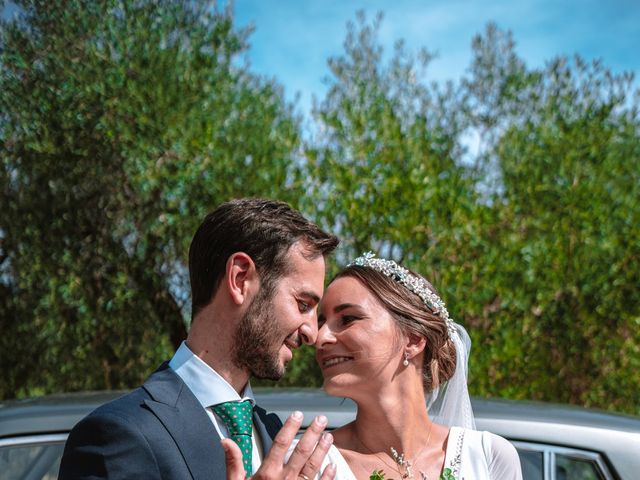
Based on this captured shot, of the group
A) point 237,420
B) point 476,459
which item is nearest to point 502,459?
point 476,459

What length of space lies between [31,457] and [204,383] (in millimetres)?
1219

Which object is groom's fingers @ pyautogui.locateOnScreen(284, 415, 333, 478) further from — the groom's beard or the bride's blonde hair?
the bride's blonde hair

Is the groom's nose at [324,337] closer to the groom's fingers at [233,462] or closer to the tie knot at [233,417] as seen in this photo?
the tie knot at [233,417]

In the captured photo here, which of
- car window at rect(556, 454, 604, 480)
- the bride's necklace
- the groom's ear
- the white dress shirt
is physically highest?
the groom's ear

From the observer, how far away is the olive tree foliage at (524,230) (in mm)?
7824

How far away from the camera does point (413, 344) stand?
334cm

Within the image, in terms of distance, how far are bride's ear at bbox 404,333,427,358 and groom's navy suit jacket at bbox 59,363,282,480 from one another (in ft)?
3.73

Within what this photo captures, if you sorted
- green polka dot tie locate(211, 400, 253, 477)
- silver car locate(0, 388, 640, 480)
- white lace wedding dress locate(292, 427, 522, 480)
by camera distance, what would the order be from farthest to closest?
1. silver car locate(0, 388, 640, 480)
2. white lace wedding dress locate(292, 427, 522, 480)
3. green polka dot tie locate(211, 400, 253, 477)

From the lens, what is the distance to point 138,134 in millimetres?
8492

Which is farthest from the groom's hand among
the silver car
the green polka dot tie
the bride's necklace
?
the silver car

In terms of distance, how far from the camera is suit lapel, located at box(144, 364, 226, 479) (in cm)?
223

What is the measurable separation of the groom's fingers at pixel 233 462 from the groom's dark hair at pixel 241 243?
2.05 ft

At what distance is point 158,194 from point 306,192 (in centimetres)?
163

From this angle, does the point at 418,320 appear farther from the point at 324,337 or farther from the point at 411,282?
the point at 324,337
